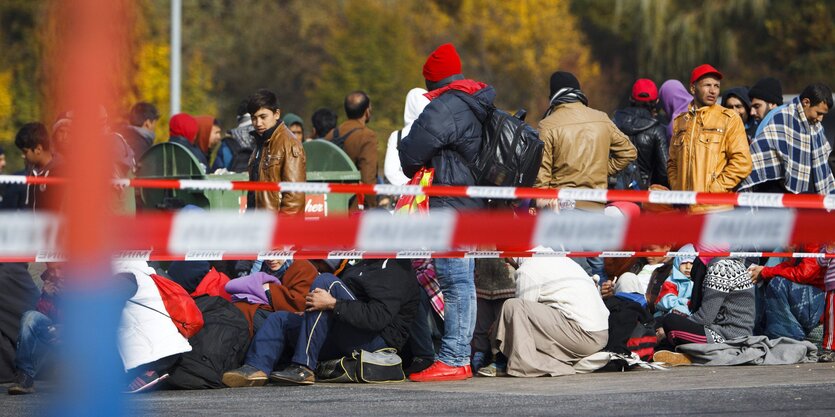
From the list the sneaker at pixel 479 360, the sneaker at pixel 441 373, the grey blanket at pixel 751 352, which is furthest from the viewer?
the grey blanket at pixel 751 352

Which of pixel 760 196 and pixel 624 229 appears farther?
pixel 760 196

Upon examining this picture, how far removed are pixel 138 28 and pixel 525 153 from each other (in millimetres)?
33875

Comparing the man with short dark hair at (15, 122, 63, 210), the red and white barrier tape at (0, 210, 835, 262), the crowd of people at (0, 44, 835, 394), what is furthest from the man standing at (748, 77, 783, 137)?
the red and white barrier tape at (0, 210, 835, 262)

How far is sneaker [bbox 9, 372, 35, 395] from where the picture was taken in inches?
297

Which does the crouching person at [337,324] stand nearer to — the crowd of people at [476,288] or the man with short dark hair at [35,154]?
the crowd of people at [476,288]

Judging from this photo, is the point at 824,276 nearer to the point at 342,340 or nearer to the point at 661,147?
the point at 661,147

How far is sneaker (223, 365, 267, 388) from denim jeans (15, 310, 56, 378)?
3.03ft

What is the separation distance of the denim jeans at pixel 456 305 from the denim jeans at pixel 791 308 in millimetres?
2163

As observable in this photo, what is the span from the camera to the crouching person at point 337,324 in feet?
25.4

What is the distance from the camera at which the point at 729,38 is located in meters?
36.6

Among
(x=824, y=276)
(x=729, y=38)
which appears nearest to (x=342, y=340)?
(x=824, y=276)

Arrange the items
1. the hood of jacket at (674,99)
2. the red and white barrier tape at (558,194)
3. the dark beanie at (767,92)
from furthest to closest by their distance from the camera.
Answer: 1. the dark beanie at (767,92)
2. the hood of jacket at (674,99)
3. the red and white barrier tape at (558,194)

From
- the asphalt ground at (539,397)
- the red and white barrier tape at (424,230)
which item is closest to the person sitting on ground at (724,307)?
the asphalt ground at (539,397)

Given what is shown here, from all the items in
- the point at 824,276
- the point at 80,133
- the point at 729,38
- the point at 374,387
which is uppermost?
the point at 729,38
